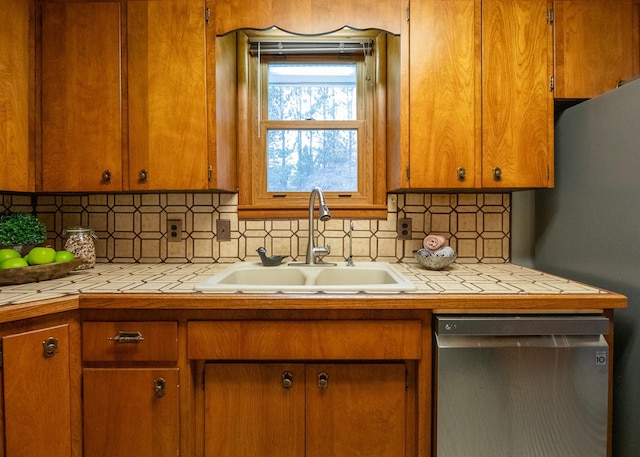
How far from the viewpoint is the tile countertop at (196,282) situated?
1143mm

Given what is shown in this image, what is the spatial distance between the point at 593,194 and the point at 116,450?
1932 millimetres

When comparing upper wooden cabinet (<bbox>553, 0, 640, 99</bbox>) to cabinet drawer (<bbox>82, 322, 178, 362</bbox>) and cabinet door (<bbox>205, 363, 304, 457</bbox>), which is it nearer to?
cabinet door (<bbox>205, 363, 304, 457</bbox>)

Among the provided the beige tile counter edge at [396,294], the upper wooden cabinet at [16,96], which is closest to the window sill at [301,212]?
the beige tile counter edge at [396,294]

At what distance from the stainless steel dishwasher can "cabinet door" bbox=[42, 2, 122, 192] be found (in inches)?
Answer: 59.6

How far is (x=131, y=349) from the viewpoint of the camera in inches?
45.4

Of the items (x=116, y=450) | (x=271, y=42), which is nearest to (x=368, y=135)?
(x=271, y=42)

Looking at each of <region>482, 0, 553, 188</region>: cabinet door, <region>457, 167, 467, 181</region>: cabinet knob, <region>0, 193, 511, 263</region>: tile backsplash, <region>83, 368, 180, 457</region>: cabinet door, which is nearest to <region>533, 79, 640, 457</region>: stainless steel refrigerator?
<region>482, 0, 553, 188</region>: cabinet door

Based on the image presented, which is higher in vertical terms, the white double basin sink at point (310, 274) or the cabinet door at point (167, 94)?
the cabinet door at point (167, 94)

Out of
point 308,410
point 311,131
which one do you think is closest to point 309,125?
point 311,131

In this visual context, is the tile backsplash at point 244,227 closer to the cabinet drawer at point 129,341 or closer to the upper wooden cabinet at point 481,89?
the upper wooden cabinet at point 481,89

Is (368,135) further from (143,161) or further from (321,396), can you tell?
(321,396)

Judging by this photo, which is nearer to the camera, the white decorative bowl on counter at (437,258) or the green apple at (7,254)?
the green apple at (7,254)

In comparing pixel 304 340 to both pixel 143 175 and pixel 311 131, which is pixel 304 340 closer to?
pixel 143 175

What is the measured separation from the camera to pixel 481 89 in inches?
58.1
